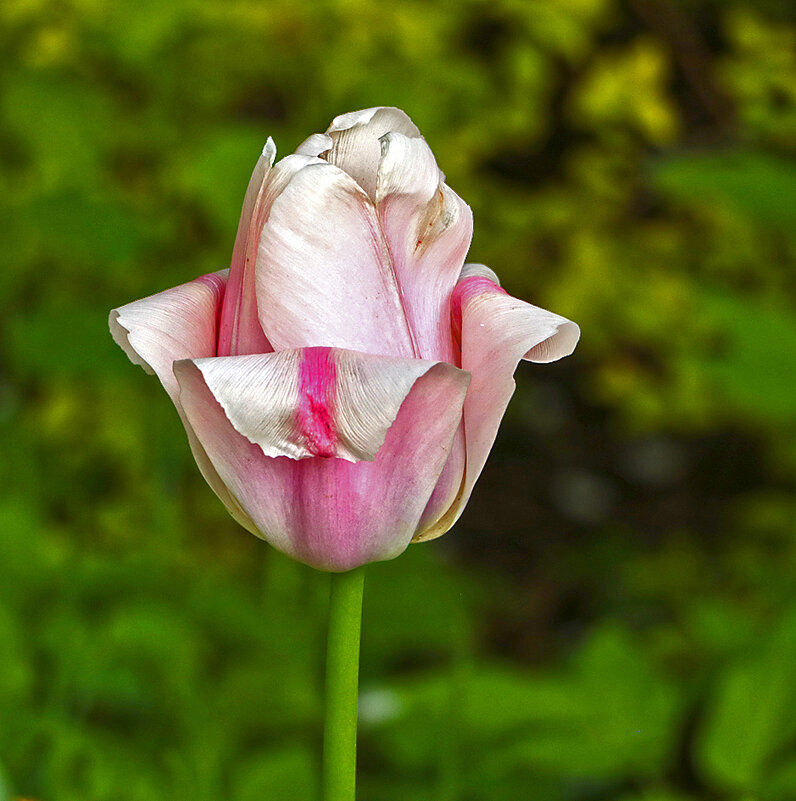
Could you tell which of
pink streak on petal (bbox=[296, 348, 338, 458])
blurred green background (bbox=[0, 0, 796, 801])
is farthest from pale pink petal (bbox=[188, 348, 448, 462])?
blurred green background (bbox=[0, 0, 796, 801])

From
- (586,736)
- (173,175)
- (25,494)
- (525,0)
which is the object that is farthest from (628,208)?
(586,736)

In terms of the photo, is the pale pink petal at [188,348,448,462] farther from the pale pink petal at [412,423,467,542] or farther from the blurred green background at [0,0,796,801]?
the blurred green background at [0,0,796,801]

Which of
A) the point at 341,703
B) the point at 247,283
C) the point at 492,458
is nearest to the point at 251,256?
the point at 247,283

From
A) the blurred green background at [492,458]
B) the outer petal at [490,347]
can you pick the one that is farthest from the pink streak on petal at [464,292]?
the blurred green background at [492,458]

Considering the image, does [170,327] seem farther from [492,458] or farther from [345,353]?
[492,458]

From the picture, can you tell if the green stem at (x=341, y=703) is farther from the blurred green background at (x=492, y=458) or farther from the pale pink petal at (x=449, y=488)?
the blurred green background at (x=492, y=458)

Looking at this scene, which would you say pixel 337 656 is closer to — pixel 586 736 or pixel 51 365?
pixel 586 736
